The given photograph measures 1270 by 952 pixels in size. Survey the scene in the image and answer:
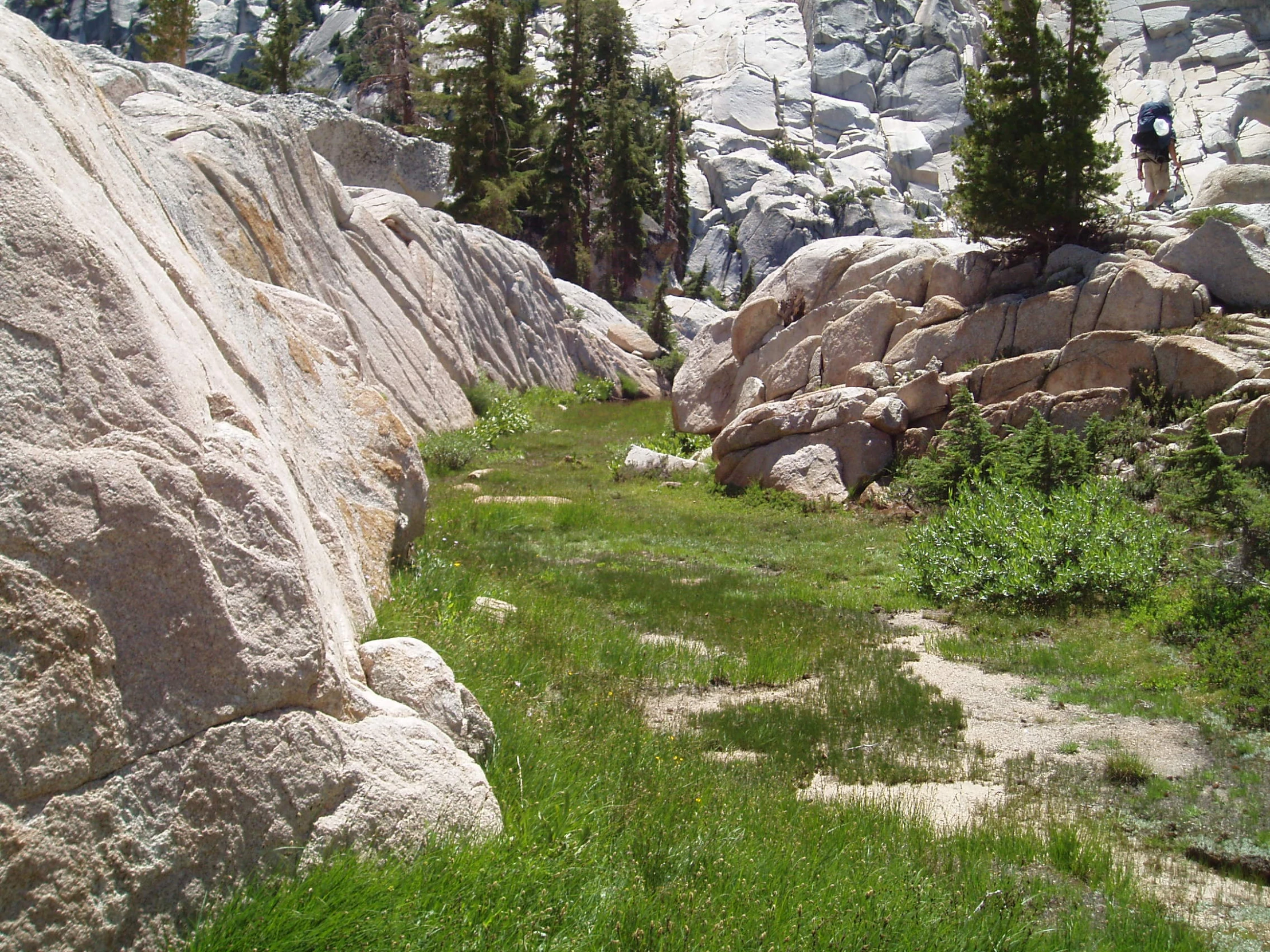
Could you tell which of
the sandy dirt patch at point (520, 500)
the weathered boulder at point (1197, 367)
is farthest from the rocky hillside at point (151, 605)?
the weathered boulder at point (1197, 367)

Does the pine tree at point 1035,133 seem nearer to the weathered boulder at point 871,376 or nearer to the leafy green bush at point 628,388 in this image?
the weathered boulder at point 871,376

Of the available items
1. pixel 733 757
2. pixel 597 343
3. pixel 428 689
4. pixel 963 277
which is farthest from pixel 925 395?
pixel 597 343

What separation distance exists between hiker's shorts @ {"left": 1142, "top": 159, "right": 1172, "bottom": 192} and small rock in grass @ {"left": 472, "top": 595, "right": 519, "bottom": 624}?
67.0 feet

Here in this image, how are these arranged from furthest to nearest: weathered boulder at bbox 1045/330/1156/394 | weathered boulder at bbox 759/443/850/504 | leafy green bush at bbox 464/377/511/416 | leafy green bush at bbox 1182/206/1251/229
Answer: leafy green bush at bbox 464/377/511/416 < leafy green bush at bbox 1182/206/1251/229 < weathered boulder at bbox 759/443/850/504 < weathered boulder at bbox 1045/330/1156/394

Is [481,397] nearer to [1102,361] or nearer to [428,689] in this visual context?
[1102,361]

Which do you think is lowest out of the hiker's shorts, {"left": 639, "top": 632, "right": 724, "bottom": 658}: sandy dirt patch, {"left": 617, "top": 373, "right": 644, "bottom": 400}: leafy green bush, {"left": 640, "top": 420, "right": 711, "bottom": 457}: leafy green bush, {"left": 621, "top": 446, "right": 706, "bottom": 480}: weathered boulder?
{"left": 617, "top": 373, "right": 644, "bottom": 400}: leafy green bush

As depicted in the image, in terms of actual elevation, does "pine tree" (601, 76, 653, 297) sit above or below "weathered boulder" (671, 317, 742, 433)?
above

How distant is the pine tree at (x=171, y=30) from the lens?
37.9 metres

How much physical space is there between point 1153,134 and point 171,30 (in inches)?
1374

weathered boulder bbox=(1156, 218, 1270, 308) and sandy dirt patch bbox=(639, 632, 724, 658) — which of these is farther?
weathered boulder bbox=(1156, 218, 1270, 308)

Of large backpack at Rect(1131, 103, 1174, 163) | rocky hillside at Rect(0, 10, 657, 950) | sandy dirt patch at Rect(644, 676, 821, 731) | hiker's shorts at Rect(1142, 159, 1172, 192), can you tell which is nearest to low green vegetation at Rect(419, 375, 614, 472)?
sandy dirt patch at Rect(644, 676, 821, 731)

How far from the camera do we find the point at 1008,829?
5.63 meters

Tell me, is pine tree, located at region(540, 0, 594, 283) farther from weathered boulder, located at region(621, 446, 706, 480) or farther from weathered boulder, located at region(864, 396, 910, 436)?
weathered boulder, located at region(864, 396, 910, 436)

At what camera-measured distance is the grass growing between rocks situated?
3.62m
